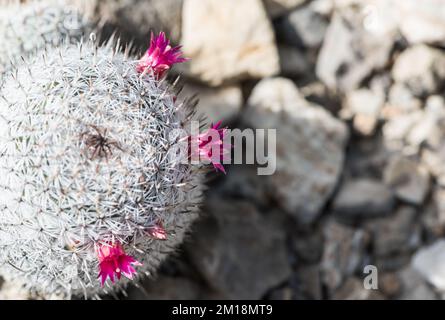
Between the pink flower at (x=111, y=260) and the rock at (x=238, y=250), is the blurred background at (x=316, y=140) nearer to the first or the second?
the rock at (x=238, y=250)

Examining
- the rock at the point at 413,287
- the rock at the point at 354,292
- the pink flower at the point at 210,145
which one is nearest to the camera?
the pink flower at the point at 210,145

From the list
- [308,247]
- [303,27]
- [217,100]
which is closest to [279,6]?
[303,27]

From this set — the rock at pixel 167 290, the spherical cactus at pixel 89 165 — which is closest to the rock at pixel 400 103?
the rock at pixel 167 290

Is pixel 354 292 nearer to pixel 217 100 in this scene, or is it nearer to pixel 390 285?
pixel 390 285

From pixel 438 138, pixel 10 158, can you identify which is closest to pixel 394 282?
pixel 438 138

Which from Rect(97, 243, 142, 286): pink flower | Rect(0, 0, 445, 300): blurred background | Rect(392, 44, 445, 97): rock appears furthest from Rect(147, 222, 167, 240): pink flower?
Rect(392, 44, 445, 97): rock
